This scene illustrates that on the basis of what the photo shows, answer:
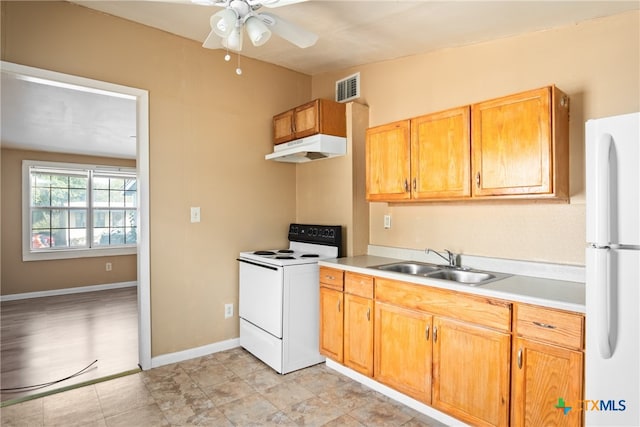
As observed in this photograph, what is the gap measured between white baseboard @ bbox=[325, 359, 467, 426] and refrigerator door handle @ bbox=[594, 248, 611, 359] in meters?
0.99

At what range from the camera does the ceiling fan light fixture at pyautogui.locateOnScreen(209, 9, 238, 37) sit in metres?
1.81

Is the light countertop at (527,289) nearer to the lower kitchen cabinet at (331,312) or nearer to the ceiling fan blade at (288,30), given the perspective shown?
the lower kitchen cabinet at (331,312)

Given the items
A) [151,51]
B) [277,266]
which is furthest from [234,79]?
[277,266]

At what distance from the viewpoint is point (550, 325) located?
1685mm

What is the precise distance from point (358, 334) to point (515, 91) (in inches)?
78.3

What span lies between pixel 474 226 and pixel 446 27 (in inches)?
54.6

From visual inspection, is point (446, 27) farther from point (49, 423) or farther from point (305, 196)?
point (49, 423)

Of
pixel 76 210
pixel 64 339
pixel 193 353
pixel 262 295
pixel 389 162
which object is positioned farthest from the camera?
pixel 76 210

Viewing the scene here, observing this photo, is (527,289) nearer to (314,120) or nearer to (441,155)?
(441,155)

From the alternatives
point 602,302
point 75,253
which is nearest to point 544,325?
point 602,302

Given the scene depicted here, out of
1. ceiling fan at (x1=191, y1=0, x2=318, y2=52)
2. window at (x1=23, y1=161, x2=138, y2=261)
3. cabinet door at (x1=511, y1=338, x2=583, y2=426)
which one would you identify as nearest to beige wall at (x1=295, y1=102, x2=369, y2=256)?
ceiling fan at (x1=191, y1=0, x2=318, y2=52)

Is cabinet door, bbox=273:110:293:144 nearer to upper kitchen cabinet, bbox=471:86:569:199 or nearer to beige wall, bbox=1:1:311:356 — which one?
beige wall, bbox=1:1:311:356

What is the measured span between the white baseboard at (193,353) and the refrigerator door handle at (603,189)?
9.69 feet

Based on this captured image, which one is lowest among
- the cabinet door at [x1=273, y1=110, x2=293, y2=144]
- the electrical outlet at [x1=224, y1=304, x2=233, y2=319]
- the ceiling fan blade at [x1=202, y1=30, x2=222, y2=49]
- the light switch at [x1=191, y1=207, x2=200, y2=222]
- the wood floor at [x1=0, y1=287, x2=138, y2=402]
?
the wood floor at [x1=0, y1=287, x2=138, y2=402]
